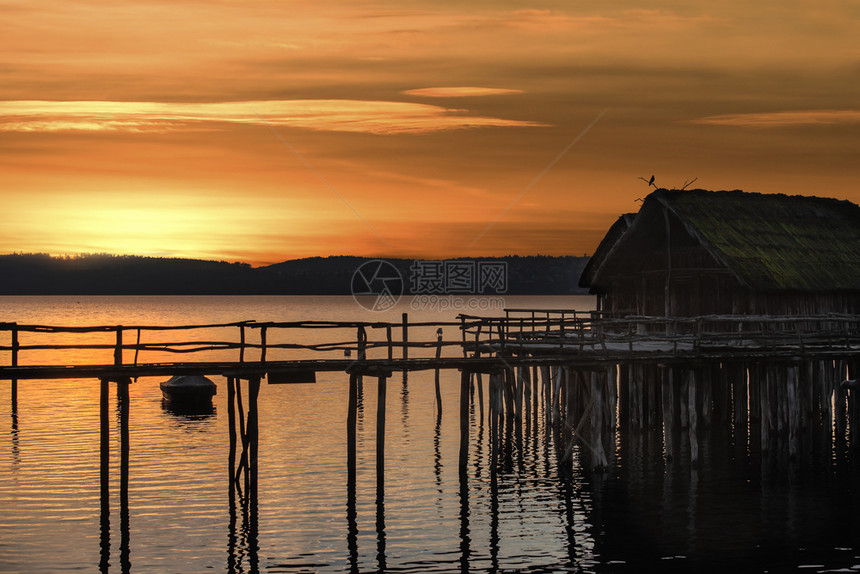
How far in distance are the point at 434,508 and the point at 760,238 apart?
16.1 metres

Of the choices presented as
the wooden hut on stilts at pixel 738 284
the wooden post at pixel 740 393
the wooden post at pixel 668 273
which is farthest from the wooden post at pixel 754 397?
the wooden post at pixel 668 273

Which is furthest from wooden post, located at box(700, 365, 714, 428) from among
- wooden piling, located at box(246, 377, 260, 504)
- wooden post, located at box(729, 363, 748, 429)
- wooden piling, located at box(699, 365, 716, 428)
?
wooden piling, located at box(246, 377, 260, 504)

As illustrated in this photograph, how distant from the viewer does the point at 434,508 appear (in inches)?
1027

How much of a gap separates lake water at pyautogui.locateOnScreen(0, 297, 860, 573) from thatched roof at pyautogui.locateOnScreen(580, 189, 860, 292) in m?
5.57

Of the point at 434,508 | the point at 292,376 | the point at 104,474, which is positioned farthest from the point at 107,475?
the point at 434,508

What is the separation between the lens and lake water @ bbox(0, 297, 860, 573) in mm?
21656

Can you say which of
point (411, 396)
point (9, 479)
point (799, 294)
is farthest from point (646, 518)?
point (411, 396)

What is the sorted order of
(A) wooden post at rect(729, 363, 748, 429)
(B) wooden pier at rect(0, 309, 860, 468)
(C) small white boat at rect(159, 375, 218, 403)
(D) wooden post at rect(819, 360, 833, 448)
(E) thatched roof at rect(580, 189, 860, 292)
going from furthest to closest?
(C) small white boat at rect(159, 375, 218, 403)
(A) wooden post at rect(729, 363, 748, 429)
(D) wooden post at rect(819, 360, 833, 448)
(E) thatched roof at rect(580, 189, 860, 292)
(B) wooden pier at rect(0, 309, 860, 468)

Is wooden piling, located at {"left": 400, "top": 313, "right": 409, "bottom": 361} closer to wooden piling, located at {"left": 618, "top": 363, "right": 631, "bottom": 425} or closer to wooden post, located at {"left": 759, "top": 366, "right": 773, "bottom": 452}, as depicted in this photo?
wooden piling, located at {"left": 618, "top": 363, "right": 631, "bottom": 425}

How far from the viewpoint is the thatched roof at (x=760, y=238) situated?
110 ft

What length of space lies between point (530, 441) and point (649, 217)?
860 centimetres

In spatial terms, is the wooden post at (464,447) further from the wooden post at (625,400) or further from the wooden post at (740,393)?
the wooden post at (740,393)

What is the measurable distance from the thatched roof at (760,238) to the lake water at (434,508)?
557cm

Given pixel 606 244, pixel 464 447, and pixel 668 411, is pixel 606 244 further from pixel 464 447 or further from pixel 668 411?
pixel 464 447
